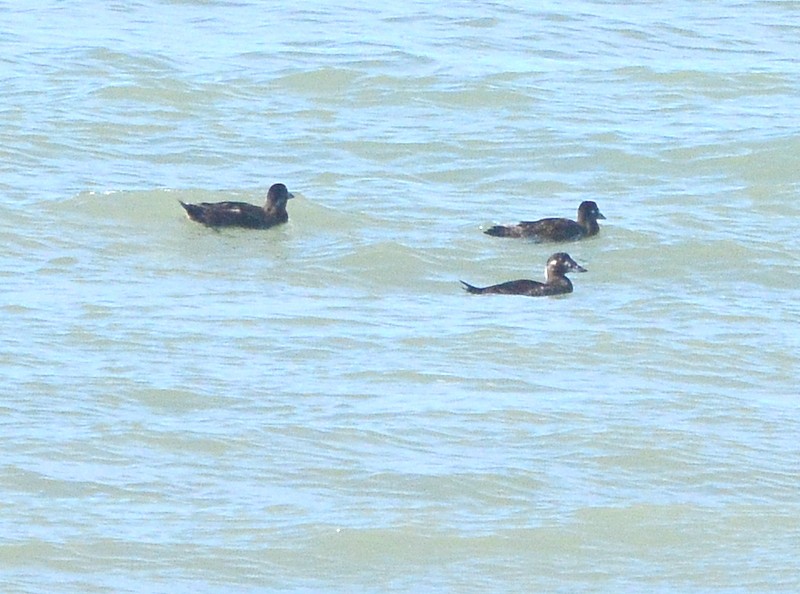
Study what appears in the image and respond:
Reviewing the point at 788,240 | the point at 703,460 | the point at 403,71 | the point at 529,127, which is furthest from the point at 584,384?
the point at 403,71

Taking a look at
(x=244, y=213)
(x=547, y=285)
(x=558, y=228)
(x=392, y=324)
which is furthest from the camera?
(x=244, y=213)

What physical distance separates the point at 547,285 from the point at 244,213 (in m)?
3.07

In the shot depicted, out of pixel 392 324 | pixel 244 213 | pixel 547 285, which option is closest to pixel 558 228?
pixel 547 285

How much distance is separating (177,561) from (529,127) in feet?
38.6

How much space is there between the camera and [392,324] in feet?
41.2

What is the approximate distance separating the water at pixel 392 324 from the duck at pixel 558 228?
0.12 m

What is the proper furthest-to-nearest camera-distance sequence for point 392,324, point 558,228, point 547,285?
1. point 558,228
2. point 547,285
3. point 392,324

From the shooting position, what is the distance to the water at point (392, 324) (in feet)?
29.3

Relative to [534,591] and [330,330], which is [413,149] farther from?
[534,591]

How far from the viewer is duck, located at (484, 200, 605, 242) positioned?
1532 centimetres

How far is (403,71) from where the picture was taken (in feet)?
72.8

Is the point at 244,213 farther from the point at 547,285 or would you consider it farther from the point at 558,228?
the point at 547,285

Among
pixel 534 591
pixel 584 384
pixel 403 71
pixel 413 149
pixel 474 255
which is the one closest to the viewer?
pixel 534 591

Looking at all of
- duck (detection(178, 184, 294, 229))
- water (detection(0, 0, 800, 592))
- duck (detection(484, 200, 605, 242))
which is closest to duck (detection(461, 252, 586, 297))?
water (detection(0, 0, 800, 592))
